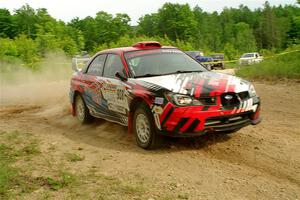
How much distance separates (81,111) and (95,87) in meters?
1.17

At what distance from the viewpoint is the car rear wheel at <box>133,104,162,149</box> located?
19.7 ft

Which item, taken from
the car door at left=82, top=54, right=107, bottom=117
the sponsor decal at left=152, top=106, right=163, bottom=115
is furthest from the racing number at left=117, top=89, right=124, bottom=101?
the sponsor decal at left=152, top=106, right=163, bottom=115

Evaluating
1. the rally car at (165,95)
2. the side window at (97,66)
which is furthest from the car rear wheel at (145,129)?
the side window at (97,66)

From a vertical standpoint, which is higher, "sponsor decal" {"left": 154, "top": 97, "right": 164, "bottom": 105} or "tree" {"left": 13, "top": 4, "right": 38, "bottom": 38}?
"tree" {"left": 13, "top": 4, "right": 38, "bottom": 38}

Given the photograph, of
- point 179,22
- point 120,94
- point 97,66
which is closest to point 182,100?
point 120,94

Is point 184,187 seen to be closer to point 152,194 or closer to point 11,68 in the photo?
point 152,194

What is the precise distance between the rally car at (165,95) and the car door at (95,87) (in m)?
0.02

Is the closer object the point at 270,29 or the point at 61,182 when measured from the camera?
the point at 61,182

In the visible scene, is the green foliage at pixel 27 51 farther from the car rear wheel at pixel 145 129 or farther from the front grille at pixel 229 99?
the front grille at pixel 229 99

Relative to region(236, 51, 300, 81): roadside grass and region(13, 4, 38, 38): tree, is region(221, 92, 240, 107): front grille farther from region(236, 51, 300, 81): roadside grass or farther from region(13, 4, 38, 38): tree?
region(13, 4, 38, 38): tree

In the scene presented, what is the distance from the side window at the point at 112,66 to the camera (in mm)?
7140

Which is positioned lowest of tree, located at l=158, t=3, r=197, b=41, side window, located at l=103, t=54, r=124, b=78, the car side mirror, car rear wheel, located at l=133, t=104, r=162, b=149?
car rear wheel, located at l=133, t=104, r=162, b=149

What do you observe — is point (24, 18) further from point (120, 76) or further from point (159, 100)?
point (159, 100)

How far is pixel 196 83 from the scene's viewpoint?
601cm
